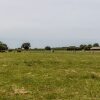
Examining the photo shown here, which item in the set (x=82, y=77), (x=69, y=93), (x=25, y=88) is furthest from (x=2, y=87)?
(x=82, y=77)

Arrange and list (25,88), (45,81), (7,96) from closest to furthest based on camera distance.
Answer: (7,96) < (25,88) < (45,81)

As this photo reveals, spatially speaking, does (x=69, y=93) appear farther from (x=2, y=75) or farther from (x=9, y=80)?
(x=2, y=75)

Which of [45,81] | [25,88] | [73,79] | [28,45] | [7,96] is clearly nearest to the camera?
[7,96]

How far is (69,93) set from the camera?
1627 cm

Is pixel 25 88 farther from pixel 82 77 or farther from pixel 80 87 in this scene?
pixel 82 77

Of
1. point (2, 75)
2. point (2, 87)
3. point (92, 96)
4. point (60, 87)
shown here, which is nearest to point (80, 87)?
point (60, 87)

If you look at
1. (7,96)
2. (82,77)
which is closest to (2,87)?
(7,96)

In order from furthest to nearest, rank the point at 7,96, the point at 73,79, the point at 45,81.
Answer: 1. the point at 73,79
2. the point at 45,81
3. the point at 7,96

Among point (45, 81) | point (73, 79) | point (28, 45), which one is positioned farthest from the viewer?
point (28, 45)

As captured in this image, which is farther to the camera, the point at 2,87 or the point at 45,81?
the point at 45,81

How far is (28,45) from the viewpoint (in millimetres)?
164250

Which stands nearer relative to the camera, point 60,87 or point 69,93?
point 69,93

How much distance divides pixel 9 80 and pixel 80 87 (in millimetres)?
4721

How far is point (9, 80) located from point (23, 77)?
1.36 metres
